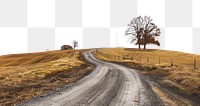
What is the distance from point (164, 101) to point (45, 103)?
6.73m

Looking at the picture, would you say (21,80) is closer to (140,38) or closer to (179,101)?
(179,101)

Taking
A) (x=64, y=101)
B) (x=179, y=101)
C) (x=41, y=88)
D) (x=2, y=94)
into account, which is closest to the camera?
(x=64, y=101)

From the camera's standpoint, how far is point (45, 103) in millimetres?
13203

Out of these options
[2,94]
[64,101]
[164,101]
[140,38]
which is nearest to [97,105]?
[64,101]

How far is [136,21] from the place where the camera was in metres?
104

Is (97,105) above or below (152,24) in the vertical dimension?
below

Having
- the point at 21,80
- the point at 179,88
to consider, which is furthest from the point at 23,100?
the point at 179,88

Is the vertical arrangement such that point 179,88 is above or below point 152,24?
below

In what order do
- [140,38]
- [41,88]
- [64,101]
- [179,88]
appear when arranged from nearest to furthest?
[64,101] < [41,88] < [179,88] < [140,38]

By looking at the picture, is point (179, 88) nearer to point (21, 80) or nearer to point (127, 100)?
point (127, 100)

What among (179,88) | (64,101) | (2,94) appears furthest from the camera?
(179,88)

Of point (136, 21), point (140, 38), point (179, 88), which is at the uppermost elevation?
point (136, 21)

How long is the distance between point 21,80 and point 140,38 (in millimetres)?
82513

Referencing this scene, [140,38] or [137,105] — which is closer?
[137,105]
